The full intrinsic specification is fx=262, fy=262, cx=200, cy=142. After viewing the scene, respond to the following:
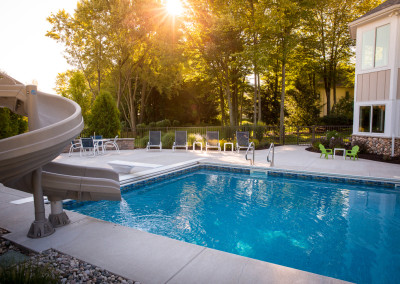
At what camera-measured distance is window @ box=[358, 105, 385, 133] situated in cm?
1045

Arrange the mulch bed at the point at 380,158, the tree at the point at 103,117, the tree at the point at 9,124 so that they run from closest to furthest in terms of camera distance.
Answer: the tree at the point at 9,124 < the mulch bed at the point at 380,158 < the tree at the point at 103,117

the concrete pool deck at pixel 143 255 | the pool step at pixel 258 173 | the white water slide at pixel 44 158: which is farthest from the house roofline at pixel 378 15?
the white water slide at pixel 44 158

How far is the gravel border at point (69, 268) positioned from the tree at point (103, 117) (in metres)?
11.6

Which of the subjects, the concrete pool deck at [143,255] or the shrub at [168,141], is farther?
the shrub at [168,141]

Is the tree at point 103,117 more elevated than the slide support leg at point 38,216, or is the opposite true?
the tree at point 103,117

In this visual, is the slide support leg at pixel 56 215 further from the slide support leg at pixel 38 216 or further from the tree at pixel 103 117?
the tree at pixel 103 117

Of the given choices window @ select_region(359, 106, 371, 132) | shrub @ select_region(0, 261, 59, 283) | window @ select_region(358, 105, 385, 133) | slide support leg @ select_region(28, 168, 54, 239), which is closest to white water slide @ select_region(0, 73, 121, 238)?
slide support leg @ select_region(28, 168, 54, 239)

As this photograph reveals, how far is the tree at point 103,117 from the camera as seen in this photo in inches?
558

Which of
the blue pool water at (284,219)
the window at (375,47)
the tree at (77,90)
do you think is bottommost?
the blue pool water at (284,219)

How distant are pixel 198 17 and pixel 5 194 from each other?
15997mm

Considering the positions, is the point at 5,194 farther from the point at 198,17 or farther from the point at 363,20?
the point at 198,17

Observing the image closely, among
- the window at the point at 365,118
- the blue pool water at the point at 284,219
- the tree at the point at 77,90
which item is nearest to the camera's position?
the blue pool water at the point at 284,219

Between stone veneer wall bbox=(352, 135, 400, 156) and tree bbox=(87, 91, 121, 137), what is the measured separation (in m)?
12.0

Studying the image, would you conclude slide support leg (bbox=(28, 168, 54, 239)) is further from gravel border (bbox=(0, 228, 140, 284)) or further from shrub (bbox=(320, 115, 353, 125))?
shrub (bbox=(320, 115, 353, 125))
